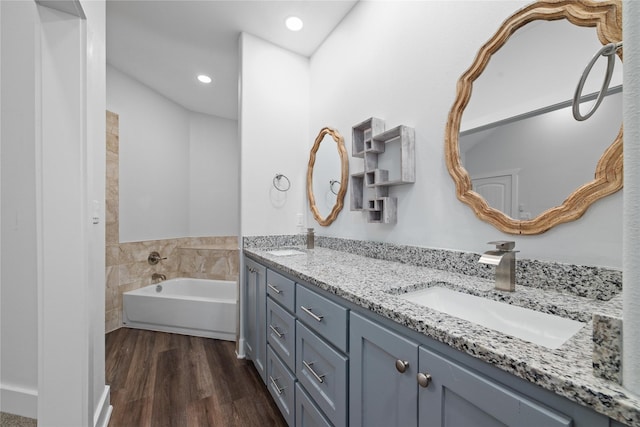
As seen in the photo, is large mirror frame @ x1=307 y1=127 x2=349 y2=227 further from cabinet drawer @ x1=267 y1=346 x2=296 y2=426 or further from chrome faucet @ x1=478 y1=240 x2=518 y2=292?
chrome faucet @ x1=478 y1=240 x2=518 y2=292

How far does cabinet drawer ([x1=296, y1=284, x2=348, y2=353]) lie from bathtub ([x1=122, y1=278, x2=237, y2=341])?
156 centimetres

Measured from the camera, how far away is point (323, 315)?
1.07 meters

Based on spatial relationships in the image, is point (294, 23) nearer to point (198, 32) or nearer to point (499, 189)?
point (198, 32)

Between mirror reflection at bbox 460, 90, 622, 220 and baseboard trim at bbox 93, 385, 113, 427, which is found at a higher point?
mirror reflection at bbox 460, 90, 622, 220

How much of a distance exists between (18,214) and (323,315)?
176 centimetres

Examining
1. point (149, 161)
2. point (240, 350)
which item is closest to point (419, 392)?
point (240, 350)

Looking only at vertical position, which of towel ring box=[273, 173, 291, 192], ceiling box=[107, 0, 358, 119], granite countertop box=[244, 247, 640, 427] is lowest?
granite countertop box=[244, 247, 640, 427]

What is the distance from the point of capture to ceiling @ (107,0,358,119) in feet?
6.56

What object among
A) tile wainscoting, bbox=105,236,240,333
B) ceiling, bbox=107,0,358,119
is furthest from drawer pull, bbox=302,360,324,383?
ceiling, bbox=107,0,358,119

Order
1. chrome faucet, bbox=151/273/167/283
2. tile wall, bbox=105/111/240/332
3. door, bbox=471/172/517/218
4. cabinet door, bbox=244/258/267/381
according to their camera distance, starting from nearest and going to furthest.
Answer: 1. door, bbox=471/172/517/218
2. cabinet door, bbox=244/258/267/381
3. tile wall, bbox=105/111/240/332
4. chrome faucet, bbox=151/273/167/283

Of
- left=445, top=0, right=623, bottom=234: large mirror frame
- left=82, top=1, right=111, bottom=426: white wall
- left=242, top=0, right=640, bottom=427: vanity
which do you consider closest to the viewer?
left=242, top=0, right=640, bottom=427: vanity

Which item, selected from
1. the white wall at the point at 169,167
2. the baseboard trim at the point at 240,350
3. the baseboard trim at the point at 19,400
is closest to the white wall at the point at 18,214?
the baseboard trim at the point at 19,400

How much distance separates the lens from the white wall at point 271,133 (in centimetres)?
225

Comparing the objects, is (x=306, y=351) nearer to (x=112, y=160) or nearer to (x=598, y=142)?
(x=598, y=142)
